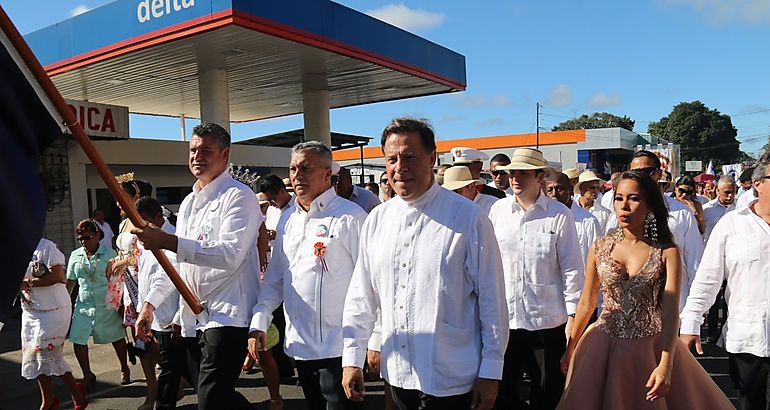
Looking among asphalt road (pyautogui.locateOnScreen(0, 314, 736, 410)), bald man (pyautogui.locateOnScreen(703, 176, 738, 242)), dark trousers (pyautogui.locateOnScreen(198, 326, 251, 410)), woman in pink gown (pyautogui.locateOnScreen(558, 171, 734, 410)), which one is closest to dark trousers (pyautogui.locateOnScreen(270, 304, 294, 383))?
asphalt road (pyautogui.locateOnScreen(0, 314, 736, 410))

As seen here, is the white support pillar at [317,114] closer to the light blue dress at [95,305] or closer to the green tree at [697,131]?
the light blue dress at [95,305]

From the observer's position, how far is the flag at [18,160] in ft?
5.23

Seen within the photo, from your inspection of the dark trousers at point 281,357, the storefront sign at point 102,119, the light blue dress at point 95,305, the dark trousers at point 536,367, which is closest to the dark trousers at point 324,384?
the dark trousers at point 536,367

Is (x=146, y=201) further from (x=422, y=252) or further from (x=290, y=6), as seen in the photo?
(x=290, y=6)

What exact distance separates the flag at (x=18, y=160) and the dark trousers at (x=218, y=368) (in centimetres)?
183

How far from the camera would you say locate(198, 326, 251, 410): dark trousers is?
3375 mm

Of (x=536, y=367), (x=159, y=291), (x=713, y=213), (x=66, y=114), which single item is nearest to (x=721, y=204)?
(x=713, y=213)

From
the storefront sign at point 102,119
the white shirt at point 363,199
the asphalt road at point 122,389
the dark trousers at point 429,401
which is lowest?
the asphalt road at point 122,389

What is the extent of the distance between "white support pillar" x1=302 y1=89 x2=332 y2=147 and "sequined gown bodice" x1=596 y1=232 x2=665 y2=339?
14338 mm

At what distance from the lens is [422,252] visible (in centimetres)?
252

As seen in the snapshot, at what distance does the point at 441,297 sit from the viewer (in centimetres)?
247

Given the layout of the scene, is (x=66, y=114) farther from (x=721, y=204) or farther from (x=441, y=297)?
(x=721, y=204)

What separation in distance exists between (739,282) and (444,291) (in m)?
1.94

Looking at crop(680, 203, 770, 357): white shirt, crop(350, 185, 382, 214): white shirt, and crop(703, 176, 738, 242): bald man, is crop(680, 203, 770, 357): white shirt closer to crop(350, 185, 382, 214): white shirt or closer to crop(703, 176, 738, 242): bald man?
crop(350, 185, 382, 214): white shirt
